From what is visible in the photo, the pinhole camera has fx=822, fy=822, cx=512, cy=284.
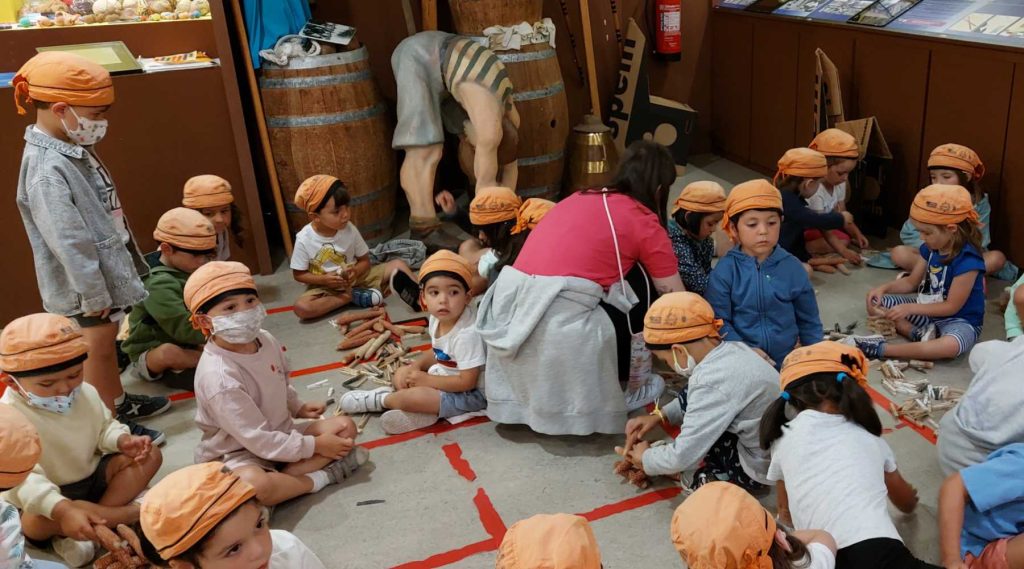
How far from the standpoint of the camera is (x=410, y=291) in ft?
15.5

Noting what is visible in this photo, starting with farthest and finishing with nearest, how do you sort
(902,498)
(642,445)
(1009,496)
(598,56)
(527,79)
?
(598,56), (527,79), (642,445), (902,498), (1009,496)

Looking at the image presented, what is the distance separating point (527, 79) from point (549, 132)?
1.36ft

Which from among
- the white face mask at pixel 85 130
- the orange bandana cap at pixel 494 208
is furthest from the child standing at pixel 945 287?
the white face mask at pixel 85 130

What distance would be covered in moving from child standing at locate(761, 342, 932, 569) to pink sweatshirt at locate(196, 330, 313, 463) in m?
1.71

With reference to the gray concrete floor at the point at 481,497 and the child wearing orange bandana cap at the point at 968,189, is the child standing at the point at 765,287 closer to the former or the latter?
the gray concrete floor at the point at 481,497

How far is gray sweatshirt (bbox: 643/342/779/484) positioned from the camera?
8.91 feet

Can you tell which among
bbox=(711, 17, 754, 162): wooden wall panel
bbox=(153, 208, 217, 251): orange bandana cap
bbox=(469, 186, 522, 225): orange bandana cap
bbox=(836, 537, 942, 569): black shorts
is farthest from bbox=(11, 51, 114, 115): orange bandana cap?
bbox=(711, 17, 754, 162): wooden wall panel

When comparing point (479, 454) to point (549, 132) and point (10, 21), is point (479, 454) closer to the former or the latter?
point (549, 132)

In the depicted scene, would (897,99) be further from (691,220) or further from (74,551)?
(74,551)

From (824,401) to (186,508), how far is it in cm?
175

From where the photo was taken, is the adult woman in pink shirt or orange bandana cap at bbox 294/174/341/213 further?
orange bandana cap at bbox 294/174/341/213

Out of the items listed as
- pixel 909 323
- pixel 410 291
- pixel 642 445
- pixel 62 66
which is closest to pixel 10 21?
pixel 62 66

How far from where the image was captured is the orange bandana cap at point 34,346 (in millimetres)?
2689

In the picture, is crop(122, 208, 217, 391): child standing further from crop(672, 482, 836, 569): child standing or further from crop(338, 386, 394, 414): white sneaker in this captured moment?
crop(672, 482, 836, 569): child standing
